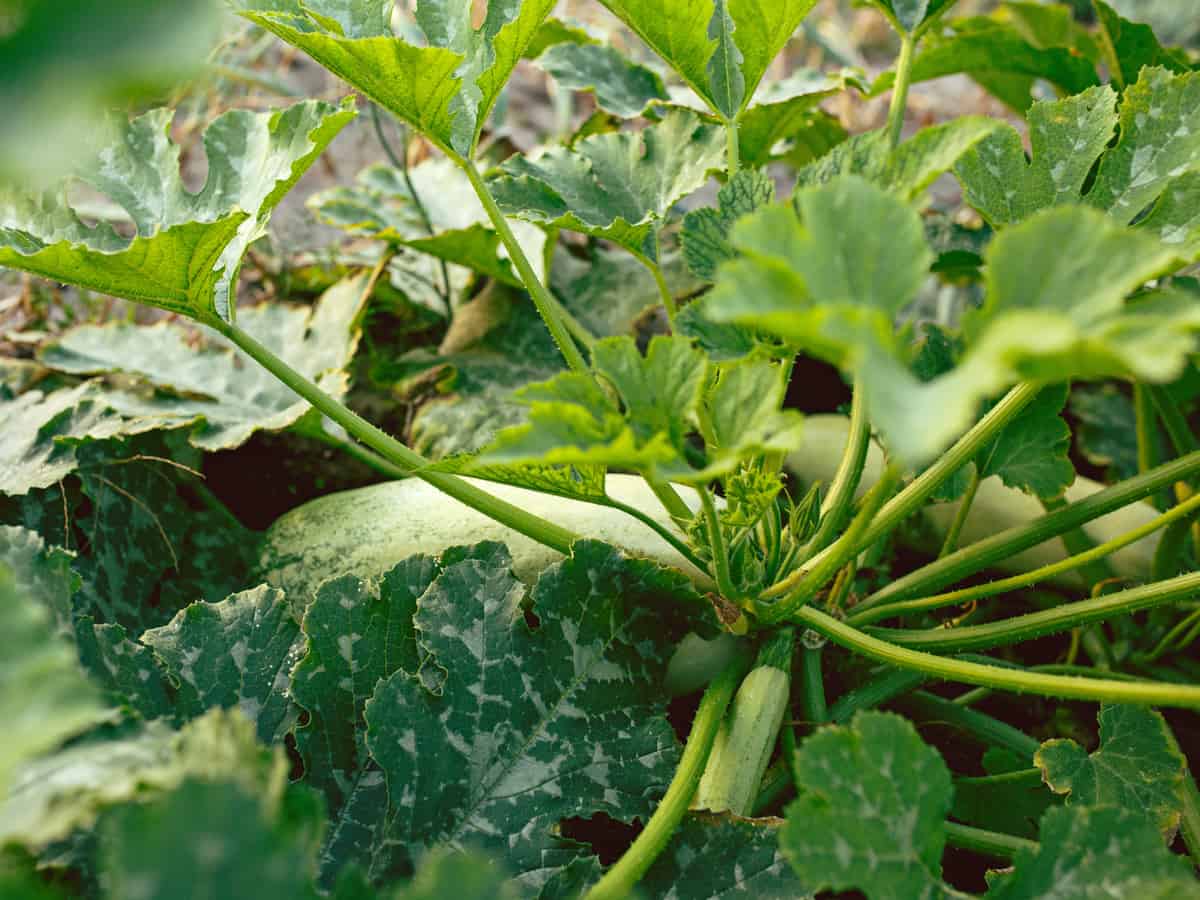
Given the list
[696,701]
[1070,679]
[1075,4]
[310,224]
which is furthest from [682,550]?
[1075,4]

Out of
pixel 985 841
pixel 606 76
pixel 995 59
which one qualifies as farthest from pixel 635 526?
pixel 995 59

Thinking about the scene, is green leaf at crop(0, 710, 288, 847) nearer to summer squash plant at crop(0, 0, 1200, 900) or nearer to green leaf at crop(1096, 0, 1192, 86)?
summer squash plant at crop(0, 0, 1200, 900)

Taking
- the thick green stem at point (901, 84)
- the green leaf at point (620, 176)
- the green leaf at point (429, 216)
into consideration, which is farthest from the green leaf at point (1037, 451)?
the green leaf at point (429, 216)

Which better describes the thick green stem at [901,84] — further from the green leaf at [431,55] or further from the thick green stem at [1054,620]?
the thick green stem at [1054,620]

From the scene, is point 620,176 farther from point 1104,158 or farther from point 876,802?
point 876,802

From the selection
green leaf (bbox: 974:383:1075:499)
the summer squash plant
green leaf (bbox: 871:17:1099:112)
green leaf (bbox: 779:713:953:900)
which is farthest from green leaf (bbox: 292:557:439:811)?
green leaf (bbox: 871:17:1099:112)

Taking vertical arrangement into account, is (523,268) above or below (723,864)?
above
